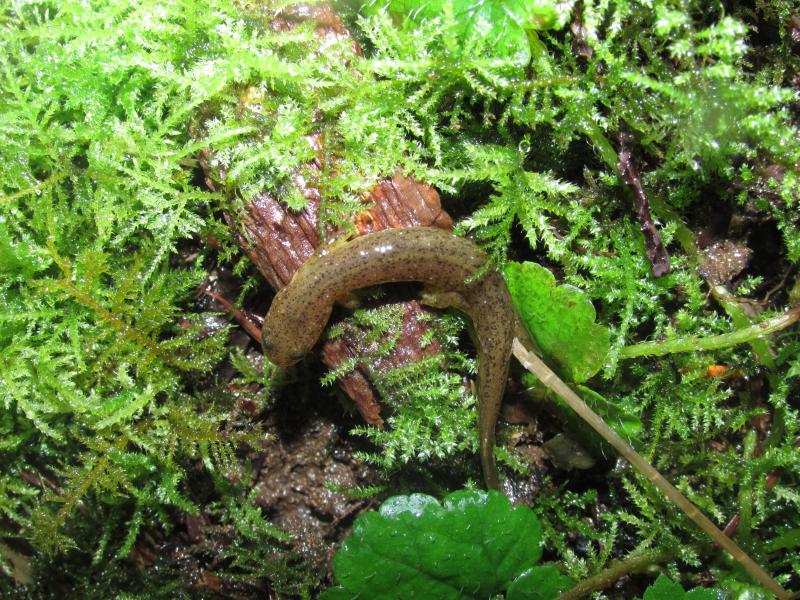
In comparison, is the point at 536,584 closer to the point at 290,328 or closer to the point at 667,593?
the point at 667,593

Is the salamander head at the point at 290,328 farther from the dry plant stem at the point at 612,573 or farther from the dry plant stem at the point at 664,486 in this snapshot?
the dry plant stem at the point at 612,573

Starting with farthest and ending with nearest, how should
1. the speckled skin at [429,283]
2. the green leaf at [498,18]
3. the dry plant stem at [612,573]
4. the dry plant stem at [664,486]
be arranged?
the speckled skin at [429,283], the dry plant stem at [612,573], the dry plant stem at [664,486], the green leaf at [498,18]

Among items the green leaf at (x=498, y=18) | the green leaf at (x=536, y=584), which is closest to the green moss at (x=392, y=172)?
the green leaf at (x=498, y=18)

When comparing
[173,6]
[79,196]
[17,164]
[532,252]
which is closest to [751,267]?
[532,252]

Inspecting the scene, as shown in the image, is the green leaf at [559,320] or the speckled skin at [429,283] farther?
the speckled skin at [429,283]

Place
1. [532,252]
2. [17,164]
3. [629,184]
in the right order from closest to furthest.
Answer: [629,184], [17,164], [532,252]

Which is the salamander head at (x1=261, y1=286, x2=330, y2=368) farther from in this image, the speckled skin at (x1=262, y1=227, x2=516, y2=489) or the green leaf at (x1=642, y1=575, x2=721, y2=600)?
the green leaf at (x1=642, y1=575, x2=721, y2=600)

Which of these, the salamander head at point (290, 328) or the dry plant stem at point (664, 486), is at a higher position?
the salamander head at point (290, 328)

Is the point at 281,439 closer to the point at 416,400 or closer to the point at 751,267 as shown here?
the point at 416,400
